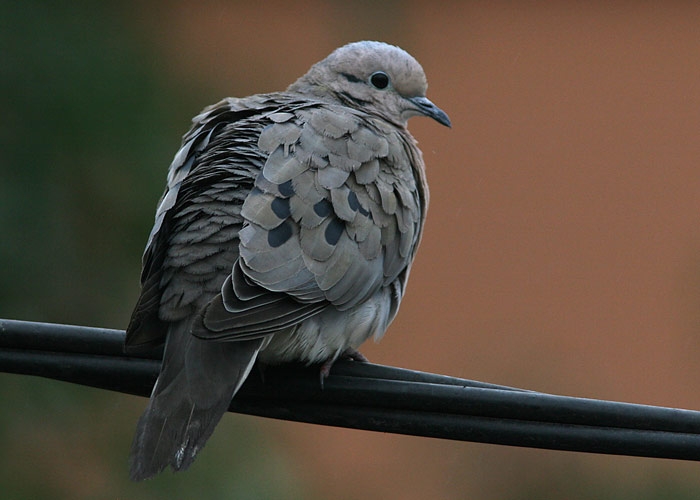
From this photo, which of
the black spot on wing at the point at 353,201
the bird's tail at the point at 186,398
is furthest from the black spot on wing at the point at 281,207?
the bird's tail at the point at 186,398

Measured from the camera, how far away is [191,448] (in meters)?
2.97

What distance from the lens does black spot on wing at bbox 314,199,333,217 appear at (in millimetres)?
3512

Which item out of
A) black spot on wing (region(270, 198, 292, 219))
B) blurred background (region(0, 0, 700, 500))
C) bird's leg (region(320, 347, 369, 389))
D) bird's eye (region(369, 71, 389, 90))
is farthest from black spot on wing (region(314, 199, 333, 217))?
blurred background (region(0, 0, 700, 500))

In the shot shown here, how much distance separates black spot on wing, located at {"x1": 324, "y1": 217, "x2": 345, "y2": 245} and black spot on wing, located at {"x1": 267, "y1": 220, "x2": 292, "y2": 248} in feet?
0.47

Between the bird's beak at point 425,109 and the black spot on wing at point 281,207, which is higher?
the bird's beak at point 425,109

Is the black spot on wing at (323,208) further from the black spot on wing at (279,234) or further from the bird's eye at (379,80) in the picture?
the bird's eye at (379,80)

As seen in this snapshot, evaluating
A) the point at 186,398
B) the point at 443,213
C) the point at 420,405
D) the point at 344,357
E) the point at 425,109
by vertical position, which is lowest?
the point at 443,213

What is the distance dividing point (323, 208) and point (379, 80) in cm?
149

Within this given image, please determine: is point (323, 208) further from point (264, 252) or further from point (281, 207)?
point (264, 252)

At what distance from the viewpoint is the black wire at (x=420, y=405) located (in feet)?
8.66

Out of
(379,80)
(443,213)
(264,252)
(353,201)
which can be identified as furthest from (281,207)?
(443,213)

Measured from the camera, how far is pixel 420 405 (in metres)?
2.81

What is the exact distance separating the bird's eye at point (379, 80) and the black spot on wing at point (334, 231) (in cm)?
144

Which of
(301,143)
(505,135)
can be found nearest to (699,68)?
(505,135)
